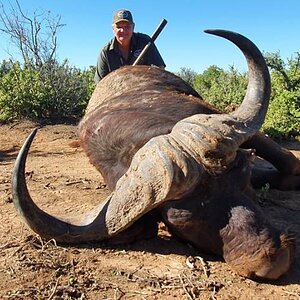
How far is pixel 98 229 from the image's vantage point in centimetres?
334

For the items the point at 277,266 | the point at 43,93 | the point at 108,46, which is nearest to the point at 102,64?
the point at 108,46

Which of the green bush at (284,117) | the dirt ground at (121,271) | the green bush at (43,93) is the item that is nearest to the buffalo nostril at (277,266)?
the dirt ground at (121,271)

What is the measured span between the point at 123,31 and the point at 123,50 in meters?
0.30

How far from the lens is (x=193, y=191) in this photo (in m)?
3.13

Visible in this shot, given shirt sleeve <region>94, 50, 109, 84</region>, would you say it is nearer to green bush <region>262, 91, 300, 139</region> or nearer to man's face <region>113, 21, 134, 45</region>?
man's face <region>113, 21, 134, 45</region>

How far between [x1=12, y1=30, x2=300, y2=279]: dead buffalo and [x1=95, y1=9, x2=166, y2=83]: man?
311 centimetres

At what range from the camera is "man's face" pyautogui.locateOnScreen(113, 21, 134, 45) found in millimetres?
6629

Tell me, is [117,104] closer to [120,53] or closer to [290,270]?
[290,270]

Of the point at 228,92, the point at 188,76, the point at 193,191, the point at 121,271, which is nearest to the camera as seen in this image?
the point at 193,191

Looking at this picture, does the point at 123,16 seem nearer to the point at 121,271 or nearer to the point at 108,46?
the point at 108,46

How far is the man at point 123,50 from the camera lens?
22.0ft

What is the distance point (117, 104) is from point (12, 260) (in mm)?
1674

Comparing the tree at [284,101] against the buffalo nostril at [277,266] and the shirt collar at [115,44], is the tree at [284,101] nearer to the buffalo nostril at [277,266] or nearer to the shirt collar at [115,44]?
the shirt collar at [115,44]

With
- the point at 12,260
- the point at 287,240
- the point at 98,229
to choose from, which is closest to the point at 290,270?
the point at 287,240
